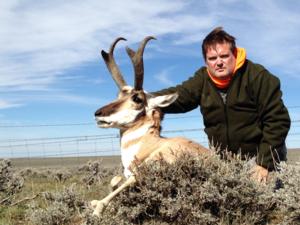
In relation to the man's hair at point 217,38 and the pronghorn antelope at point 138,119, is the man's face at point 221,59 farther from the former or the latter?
the pronghorn antelope at point 138,119

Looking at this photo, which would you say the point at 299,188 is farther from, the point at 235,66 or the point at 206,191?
the point at 235,66

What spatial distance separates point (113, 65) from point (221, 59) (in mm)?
1773

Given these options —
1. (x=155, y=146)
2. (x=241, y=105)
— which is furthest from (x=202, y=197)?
(x=241, y=105)

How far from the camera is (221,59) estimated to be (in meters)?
6.68

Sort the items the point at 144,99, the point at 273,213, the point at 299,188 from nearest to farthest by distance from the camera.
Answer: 1. the point at 299,188
2. the point at 273,213
3. the point at 144,99

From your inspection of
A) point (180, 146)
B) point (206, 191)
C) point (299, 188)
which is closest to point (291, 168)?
point (299, 188)

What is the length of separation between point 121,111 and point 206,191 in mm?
2223

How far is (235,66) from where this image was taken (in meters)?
6.73

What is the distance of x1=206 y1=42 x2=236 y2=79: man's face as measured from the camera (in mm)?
6648

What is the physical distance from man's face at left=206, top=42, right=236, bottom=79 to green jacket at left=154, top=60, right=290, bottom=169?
0.15 meters

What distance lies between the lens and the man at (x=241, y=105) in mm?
6512

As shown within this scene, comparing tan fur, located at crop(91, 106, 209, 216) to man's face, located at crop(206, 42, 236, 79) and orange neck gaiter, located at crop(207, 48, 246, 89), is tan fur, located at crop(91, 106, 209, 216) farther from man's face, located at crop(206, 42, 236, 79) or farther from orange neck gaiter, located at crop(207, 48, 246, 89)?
man's face, located at crop(206, 42, 236, 79)

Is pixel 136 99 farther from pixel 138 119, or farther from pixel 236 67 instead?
pixel 236 67

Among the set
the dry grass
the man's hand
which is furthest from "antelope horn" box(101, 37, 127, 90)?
the man's hand
